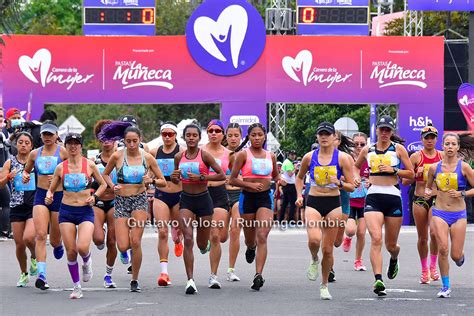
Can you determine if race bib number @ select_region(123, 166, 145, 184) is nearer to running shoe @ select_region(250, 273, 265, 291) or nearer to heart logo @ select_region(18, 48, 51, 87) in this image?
running shoe @ select_region(250, 273, 265, 291)

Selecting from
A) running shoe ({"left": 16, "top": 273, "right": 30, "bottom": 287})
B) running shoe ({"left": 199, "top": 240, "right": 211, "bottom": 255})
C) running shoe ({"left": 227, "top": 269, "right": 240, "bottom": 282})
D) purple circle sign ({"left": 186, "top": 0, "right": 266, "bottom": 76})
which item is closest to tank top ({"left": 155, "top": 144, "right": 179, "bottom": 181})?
A: running shoe ({"left": 199, "top": 240, "right": 211, "bottom": 255})

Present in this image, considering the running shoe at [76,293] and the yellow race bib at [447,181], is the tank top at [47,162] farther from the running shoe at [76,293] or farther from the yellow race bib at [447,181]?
the yellow race bib at [447,181]

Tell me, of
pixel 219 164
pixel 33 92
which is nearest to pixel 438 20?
pixel 33 92

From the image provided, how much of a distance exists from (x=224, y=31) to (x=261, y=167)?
15.0 metres

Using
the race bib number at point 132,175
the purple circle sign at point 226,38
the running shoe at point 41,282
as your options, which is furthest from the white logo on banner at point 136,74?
the running shoe at point 41,282

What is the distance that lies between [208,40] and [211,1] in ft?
3.06

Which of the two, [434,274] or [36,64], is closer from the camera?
[434,274]

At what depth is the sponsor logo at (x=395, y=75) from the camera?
2903 cm

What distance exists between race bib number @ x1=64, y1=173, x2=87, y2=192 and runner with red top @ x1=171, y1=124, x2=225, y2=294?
118 cm

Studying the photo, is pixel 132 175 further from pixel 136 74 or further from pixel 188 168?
pixel 136 74

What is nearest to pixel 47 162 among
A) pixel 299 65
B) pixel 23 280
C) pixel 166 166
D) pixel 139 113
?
pixel 23 280

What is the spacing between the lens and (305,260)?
60.7ft

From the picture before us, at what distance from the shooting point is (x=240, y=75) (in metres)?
28.7

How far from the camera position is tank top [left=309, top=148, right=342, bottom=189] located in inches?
502
